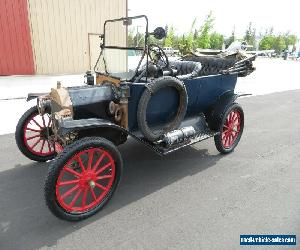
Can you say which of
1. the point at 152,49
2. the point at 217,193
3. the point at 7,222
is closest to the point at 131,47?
the point at 152,49

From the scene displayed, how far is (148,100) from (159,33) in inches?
31.3

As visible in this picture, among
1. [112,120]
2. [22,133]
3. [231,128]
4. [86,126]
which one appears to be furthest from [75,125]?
[231,128]

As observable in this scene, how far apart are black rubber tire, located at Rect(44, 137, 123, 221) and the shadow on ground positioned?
95mm

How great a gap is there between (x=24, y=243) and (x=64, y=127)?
1118mm

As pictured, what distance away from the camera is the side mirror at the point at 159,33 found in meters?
3.20

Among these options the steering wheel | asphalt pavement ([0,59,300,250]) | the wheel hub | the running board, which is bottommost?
asphalt pavement ([0,59,300,250])

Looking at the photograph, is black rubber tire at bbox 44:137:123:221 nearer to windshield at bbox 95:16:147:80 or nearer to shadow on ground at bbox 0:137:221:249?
shadow on ground at bbox 0:137:221:249

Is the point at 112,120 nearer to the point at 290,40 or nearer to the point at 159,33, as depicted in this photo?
the point at 159,33

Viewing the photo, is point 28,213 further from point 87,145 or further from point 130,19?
point 130,19

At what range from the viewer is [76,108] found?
3207mm

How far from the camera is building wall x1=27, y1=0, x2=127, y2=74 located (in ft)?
38.6

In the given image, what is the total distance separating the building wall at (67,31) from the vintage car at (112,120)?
29.1 feet

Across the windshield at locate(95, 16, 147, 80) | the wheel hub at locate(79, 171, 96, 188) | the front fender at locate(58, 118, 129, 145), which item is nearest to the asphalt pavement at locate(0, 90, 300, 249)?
the wheel hub at locate(79, 171, 96, 188)

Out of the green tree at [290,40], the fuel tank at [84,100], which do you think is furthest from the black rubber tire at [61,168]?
the green tree at [290,40]
